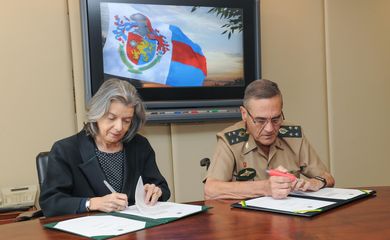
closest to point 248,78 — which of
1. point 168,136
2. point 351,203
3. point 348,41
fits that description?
point 168,136

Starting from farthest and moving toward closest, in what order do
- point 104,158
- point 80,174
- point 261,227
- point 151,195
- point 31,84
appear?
point 31,84 → point 104,158 → point 80,174 → point 151,195 → point 261,227

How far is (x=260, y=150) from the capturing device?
2105 mm

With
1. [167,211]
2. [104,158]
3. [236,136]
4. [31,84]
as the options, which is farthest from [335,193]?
[31,84]

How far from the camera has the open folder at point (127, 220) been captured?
1291mm

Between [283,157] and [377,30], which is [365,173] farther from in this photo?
[283,157]


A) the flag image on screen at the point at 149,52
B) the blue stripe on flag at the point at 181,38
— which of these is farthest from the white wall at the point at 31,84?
the blue stripe on flag at the point at 181,38

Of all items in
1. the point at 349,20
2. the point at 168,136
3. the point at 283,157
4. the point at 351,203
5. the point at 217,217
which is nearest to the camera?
the point at 217,217

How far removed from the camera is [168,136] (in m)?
3.09

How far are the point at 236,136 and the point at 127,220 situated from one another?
2.85 ft

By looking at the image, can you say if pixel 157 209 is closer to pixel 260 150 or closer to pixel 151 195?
pixel 151 195

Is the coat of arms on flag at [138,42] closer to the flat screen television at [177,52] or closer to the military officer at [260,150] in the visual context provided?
the flat screen television at [177,52]

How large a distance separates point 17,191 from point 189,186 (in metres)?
→ 1.17

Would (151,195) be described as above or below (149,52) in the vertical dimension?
below

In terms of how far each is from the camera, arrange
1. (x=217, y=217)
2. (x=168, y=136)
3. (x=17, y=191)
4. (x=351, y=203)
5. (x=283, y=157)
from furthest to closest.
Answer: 1. (x=168, y=136)
2. (x=17, y=191)
3. (x=283, y=157)
4. (x=351, y=203)
5. (x=217, y=217)
